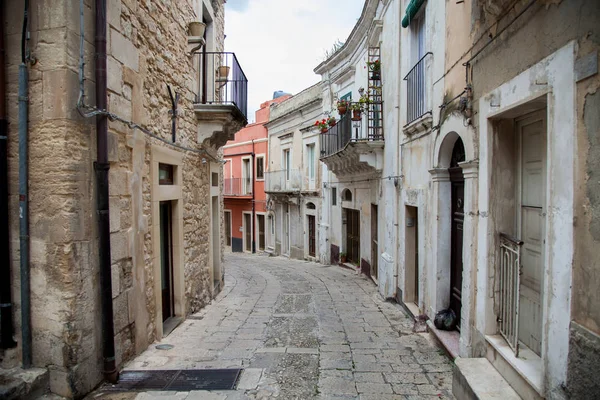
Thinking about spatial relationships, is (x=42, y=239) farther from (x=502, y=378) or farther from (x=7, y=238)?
(x=502, y=378)

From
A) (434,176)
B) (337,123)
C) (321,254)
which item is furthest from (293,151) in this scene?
(434,176)

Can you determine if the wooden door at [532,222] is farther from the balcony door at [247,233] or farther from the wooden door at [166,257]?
the balcony door at [247,233]

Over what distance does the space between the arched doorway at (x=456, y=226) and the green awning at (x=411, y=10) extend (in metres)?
2.69

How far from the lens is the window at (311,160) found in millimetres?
16922

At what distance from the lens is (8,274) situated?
3604 mm

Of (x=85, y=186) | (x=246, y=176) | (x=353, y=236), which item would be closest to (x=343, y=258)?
(x=353, y=236)

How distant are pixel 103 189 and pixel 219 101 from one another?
426 cm

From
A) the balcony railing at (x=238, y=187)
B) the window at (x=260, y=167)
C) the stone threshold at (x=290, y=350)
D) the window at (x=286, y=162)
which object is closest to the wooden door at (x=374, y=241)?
the stone threshold at (x=290, y=350)

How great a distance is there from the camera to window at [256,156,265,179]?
22142 millimetres

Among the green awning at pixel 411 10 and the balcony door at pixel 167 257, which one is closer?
the balcony door at pixel 167 257

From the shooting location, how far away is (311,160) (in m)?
17.1

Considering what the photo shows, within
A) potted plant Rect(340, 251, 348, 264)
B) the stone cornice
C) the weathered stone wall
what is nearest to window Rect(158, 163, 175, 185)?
the weathered stone wall

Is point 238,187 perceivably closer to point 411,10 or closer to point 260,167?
point 260,167

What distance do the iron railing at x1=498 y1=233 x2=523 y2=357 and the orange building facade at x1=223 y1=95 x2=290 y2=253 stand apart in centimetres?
1817
